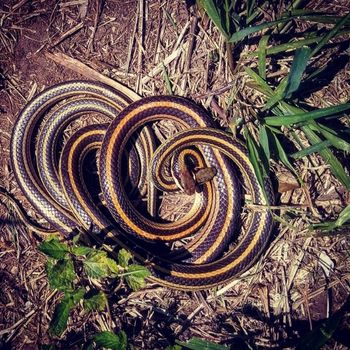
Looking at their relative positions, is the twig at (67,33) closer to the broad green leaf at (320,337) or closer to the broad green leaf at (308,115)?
the broad green leaf at (308,115)

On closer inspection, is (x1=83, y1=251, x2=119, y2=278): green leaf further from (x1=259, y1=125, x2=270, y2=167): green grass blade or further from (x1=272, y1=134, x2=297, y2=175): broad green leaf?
(x1=272, y1=134, x2=297, y2=175): broad green leaf

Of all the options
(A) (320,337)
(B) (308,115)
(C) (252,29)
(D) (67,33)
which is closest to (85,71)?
(D) (67,33)

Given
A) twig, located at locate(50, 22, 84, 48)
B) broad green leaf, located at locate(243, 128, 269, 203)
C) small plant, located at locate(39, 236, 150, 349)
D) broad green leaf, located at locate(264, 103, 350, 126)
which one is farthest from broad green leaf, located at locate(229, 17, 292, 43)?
small plant, located at locate(39, 236, 150, 349)

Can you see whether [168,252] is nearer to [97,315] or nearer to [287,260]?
[97,315]

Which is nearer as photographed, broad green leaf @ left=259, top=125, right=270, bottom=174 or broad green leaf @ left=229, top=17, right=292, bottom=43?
broad green leaf @ left=229, top=17, right=292, bottom=43

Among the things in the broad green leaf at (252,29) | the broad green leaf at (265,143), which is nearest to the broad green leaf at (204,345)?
the broad green leaf at (265,143)

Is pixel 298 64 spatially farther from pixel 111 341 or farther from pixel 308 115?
pixel 111 341
